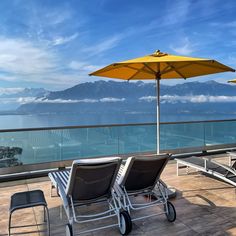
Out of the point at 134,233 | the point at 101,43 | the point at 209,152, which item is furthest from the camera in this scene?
the point at 101,43

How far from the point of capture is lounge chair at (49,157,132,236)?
295cm

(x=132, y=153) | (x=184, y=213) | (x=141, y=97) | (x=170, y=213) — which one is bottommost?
(x=184, y=213)

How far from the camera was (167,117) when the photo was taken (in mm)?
8211

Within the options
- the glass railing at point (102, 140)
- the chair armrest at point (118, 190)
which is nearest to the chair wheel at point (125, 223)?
the chair armrest at point (118, 190)

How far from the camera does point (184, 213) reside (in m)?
3.72

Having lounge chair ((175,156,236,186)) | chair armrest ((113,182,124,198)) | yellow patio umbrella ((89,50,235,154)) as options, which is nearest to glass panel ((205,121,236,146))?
lounge chair ((175,156,236,186))

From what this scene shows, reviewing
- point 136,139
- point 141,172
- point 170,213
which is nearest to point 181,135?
point 136,139

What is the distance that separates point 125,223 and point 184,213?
1.11m

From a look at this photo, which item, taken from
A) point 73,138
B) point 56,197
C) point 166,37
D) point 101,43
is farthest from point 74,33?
point 56,197

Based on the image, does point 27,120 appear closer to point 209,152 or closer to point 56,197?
point 56,197

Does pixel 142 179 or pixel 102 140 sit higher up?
pixel 102 140

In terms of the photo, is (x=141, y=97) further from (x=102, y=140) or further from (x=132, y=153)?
(x=102, y=140)

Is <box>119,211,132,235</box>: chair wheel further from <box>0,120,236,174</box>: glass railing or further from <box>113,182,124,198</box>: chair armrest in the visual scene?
<box>0,120,236,174</box>: glass railing

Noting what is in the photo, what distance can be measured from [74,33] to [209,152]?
15.8 metres
